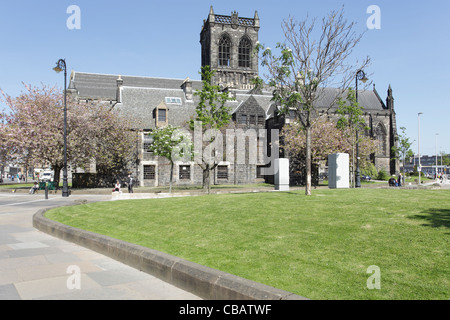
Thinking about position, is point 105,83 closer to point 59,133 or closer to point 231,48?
point 231,48

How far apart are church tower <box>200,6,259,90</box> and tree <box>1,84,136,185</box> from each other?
32848 mm

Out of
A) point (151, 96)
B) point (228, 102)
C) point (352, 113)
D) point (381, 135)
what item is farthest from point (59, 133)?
point (381, 135)

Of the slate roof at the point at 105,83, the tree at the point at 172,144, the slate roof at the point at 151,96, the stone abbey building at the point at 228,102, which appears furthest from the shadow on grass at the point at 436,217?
the slate roof at the point at 105,83

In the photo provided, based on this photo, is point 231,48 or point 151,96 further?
point 231,48

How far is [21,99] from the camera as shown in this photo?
37.9 m

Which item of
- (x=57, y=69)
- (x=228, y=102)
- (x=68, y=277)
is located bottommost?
(x=68, y=277)

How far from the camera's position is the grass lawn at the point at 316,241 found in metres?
4.82

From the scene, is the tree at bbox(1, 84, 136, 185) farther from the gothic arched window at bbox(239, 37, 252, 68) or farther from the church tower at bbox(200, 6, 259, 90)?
the gothic arched window at bbox(239, 37, 252, 68)

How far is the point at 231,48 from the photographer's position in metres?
71.2

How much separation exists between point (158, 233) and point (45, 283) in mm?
3296

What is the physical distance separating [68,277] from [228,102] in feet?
151

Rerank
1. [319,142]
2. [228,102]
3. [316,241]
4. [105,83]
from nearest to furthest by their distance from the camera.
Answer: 1. [316,241]
2. [319,142]
3. [228,102]
4. [105,83]
